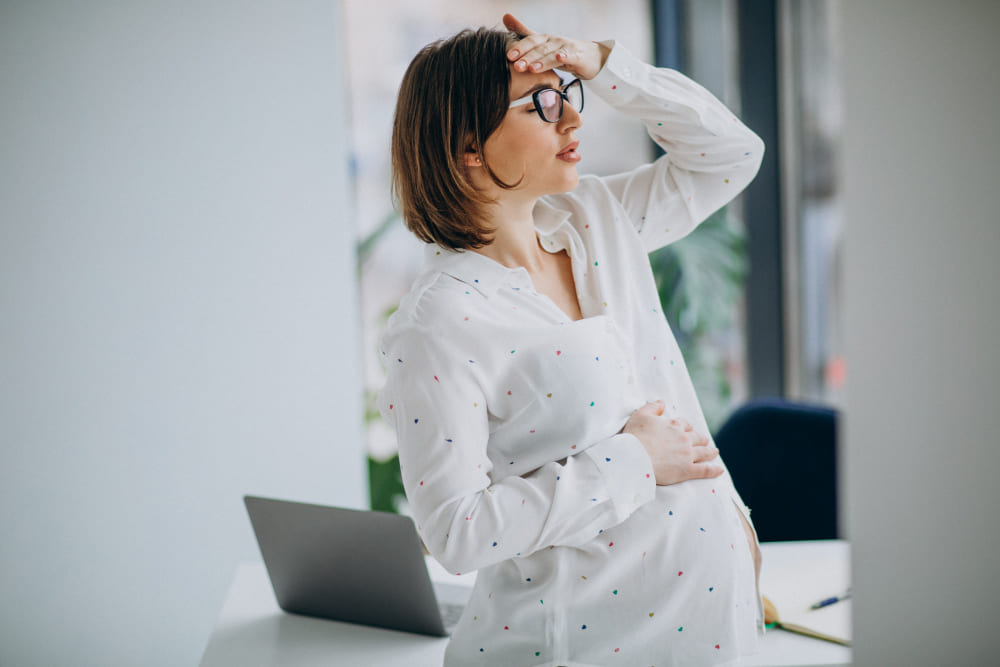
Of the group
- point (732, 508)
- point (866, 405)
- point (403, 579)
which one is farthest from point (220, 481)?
point (866, 405)

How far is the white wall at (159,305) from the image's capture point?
7.75 feet

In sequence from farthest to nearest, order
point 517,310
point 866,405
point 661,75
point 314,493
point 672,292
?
point 672,292 < point 314,493 < point 661,75 < point 517,310 < point 866,405

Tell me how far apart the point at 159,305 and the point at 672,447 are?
1852mm

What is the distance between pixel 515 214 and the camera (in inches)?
50.1

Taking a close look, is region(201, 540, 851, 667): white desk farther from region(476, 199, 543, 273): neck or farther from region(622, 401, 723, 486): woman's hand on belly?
region(476, 199, 543, 273): neck

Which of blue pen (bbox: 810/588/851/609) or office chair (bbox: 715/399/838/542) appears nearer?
blue pen (bbox: 810/588/851/609)

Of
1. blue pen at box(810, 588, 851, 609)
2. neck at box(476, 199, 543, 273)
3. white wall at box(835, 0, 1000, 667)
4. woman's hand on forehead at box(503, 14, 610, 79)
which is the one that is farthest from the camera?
Answer: blue pen at box(810, 588, 851, 609)

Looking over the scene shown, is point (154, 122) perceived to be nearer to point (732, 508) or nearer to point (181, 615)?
point (181, 615)

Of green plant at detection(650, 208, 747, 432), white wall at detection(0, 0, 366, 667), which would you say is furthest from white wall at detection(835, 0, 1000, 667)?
green plant at detection(650, 208, 747, 432)

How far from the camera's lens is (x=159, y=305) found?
2475mm

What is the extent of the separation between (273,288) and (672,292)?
1380 millimetres

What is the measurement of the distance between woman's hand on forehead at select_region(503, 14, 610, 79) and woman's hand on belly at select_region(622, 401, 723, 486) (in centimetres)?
52

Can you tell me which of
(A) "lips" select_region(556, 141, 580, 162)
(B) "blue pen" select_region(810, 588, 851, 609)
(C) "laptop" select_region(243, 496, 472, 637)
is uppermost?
(A) "lips" select_region(556, 141, 580, 162)

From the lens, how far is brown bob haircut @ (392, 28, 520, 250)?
1187 mm
